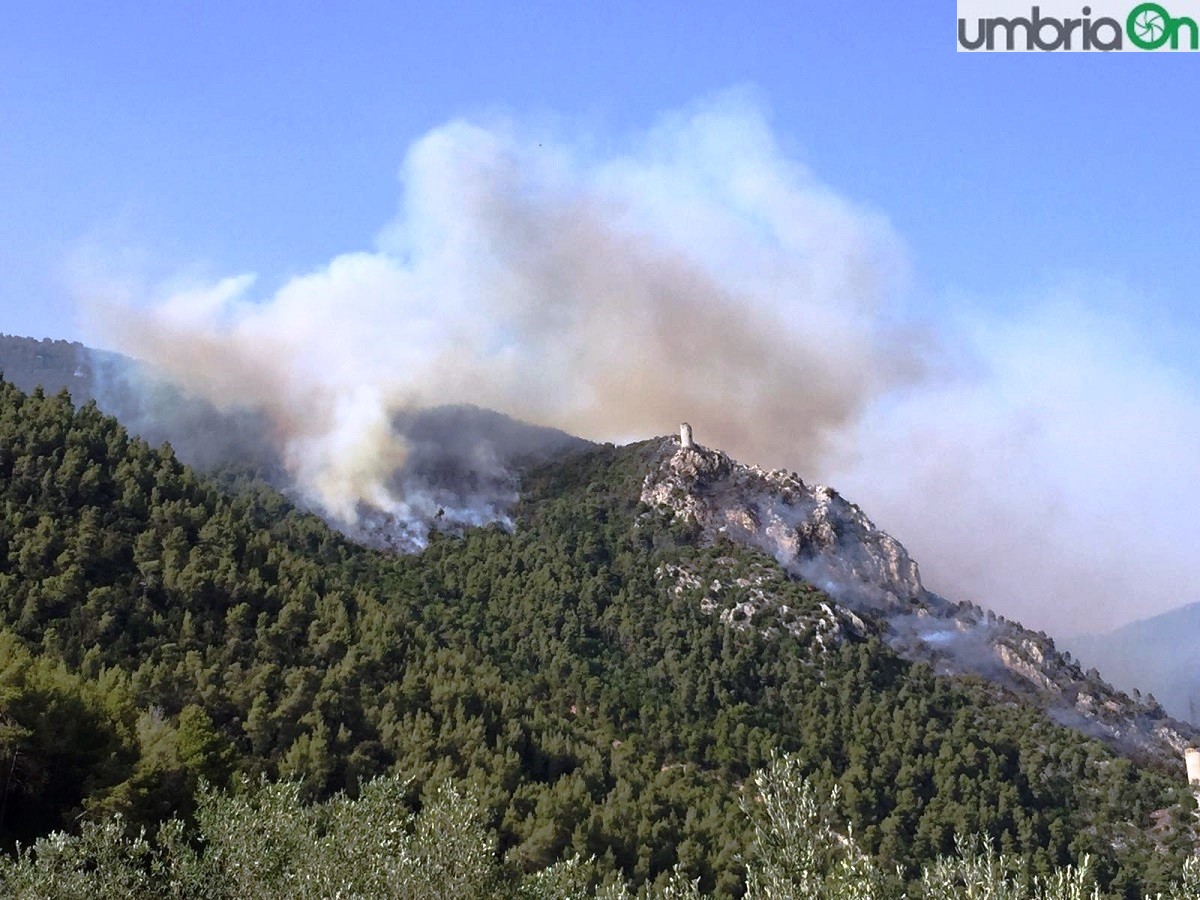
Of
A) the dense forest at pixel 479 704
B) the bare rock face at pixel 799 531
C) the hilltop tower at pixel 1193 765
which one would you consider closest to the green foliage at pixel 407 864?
the dense forest at pixel 479 704

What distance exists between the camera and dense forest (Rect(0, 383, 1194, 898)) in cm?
6334

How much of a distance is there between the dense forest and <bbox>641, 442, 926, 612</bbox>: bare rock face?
992 cm

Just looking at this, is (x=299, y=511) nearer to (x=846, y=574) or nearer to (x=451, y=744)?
(x=846, y=574)

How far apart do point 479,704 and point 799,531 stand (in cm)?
10110

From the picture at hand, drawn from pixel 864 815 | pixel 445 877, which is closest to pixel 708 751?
pixel 864 815

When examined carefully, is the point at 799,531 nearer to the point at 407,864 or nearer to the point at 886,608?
the point at 886,608

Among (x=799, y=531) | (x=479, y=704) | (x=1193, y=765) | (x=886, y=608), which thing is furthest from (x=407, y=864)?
(x=886, y=608)

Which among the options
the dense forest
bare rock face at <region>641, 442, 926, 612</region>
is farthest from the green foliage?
bare rock face at <region>641, 442, 926, 612</region>

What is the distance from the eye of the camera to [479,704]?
325ft

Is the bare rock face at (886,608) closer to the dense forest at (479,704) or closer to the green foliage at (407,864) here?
the dense forest at (479,704)

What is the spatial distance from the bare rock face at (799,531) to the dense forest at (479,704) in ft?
32.6

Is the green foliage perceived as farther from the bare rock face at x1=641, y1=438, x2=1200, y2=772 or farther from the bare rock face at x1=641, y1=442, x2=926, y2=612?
the bare rock face at x1=641, y1=442, x2=926, y2=612

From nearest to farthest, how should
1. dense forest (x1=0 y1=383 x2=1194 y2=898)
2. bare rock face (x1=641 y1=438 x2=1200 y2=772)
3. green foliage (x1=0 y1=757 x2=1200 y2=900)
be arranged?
green foliage (x1=0 y1=757 x2=1200 y2=900) < dense forest (x1=0 y1=383 x2=1194 y2=898) < bare rock face (x1=641 y1=438 x2=1200 y2=772)

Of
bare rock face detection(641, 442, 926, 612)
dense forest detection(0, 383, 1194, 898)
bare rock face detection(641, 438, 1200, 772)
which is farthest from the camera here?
bare rock face detection(641, 442, 926, 612)
